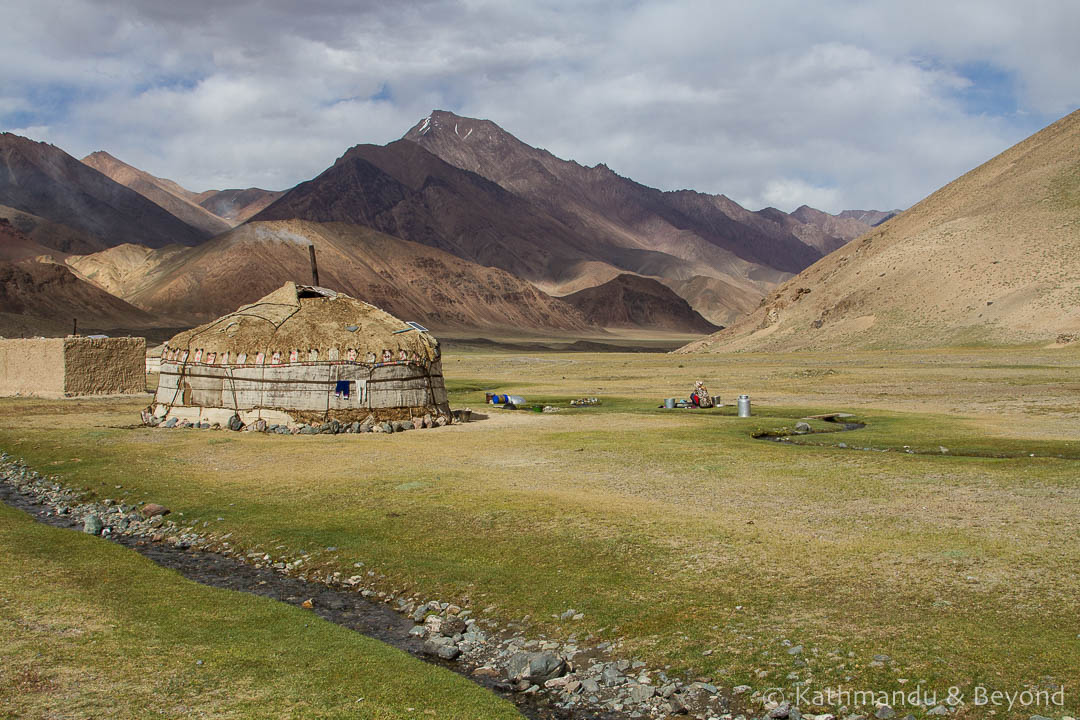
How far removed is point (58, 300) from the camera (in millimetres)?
105625

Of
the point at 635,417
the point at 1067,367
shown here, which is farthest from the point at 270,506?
the point at 1067,367

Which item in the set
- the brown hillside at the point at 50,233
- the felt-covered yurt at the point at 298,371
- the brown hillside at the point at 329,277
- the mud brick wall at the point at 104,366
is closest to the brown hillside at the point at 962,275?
the felt-covered yurt at the point at 298,371

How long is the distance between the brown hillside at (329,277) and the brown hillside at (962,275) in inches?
2481

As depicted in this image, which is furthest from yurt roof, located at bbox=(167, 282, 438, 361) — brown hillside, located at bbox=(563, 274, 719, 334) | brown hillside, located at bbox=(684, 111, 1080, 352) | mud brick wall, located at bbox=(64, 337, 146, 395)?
brown hillside, located at bbox=(563, 274, 719, 334)

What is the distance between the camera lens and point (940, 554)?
946cm

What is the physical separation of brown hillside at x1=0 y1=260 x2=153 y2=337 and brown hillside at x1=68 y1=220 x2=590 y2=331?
8611 millimetres

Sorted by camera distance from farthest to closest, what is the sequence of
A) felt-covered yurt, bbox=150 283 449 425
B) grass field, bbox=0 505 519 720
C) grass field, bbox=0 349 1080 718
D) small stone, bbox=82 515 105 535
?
felt-covered yurt, bbox=150 283 449 425 → small stone, bbox=82 515 105 535 → grass field, bbox=0 349 1080 718 → grass field, bbox=0 505 519 720

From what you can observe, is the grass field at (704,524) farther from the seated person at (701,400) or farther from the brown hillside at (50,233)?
the brown hillside at (50,233)

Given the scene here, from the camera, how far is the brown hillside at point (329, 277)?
126875 mm

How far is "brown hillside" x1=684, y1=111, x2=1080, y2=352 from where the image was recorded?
7269 centimetres

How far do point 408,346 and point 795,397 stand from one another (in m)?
17.3

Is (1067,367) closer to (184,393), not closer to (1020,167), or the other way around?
(184,393)

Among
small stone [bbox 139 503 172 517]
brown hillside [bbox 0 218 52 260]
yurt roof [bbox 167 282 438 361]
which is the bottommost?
small stone [bbox 139 503 172 517]

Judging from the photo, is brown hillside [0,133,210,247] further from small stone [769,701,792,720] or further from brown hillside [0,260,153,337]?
small stone [769,701,792,720]
